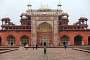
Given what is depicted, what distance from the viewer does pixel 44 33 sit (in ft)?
179

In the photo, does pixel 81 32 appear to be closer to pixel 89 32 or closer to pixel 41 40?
pixel 89 32

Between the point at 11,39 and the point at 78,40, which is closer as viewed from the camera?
the point at 11,39

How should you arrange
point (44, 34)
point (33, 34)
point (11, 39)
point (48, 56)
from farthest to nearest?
point (44, 34), point (11, 39), point (33, 34), point (48, 56)

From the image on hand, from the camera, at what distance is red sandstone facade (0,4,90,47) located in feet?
175

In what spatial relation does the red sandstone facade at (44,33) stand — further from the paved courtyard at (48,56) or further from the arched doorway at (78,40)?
the paved courtyard at (48,56)

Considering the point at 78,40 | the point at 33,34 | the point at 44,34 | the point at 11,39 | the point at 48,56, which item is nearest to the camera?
the point at 48,56

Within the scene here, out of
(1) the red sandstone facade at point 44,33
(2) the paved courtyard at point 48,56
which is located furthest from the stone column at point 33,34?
(2) the paved courtyard at point 48,56

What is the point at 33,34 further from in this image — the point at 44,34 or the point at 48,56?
the point at 48,56

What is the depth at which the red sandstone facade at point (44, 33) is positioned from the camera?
53281mm

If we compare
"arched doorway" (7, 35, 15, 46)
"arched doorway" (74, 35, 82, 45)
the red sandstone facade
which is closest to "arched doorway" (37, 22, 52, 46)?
the red sandstone facade

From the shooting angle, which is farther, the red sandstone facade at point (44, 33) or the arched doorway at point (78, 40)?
the arched doorway at point (78, 40)

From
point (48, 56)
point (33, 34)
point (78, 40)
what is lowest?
point (48, 56)

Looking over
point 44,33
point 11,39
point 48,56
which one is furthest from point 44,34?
point 48,56

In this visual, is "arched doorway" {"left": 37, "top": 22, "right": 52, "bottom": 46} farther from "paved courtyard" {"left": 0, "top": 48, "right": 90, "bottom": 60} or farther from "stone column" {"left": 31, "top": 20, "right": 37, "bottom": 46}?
"paved courtyard" {"left": 0, "top": 48, "right": 90, "bottom": 60}
